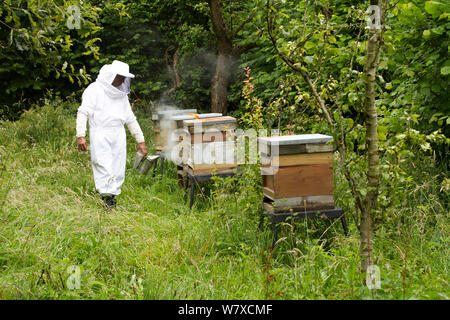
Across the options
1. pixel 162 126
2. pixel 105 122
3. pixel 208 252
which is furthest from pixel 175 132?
pixel 208 252

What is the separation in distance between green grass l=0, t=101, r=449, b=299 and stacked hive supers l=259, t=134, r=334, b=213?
22cm

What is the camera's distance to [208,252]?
11.9 ft

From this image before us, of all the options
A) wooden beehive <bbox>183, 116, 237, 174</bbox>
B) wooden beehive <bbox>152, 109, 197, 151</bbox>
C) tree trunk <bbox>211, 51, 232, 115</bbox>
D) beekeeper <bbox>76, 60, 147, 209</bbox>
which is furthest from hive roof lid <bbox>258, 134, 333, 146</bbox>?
tree trunk <bbox>211, 51, 232, 115</bbox>

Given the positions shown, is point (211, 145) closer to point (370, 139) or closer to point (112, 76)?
point (112, 76)

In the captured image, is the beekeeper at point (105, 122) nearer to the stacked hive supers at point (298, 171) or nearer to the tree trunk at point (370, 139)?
the stacked hive supers at point (298, 171)

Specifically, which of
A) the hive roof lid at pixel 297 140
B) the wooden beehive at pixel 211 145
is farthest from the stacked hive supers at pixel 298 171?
the wooden beehive at pixel 211 145

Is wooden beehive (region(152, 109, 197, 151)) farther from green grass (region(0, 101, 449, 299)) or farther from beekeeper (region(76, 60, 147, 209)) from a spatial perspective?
green grass (region(0, 101, 449, 299))

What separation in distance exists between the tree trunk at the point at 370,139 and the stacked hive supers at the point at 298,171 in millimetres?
872

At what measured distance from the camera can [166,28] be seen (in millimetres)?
12906

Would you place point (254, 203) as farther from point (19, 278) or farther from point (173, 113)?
point (173, 113)

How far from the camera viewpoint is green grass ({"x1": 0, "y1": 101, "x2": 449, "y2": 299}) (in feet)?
9.13
